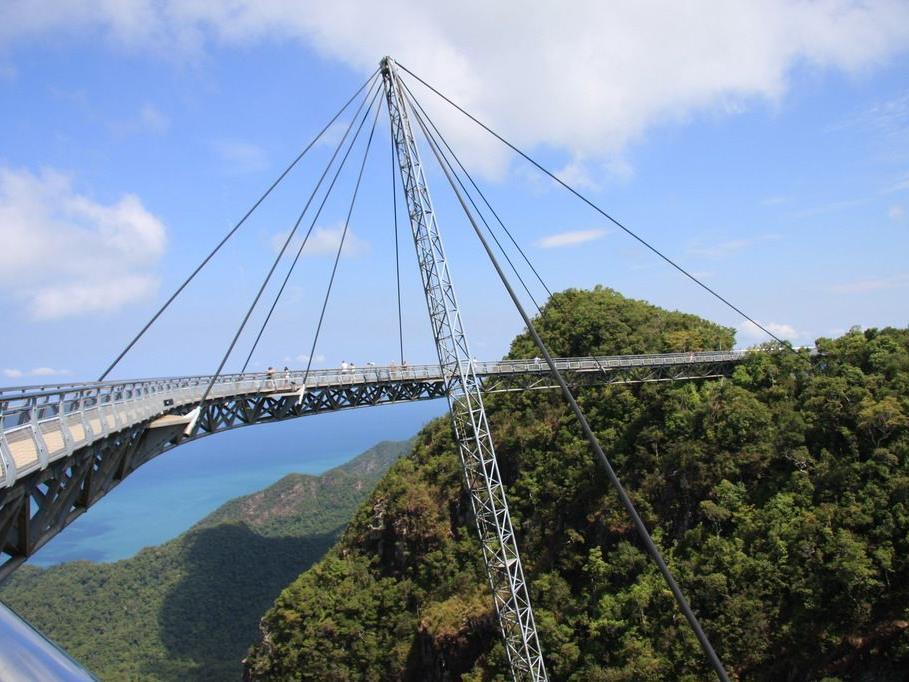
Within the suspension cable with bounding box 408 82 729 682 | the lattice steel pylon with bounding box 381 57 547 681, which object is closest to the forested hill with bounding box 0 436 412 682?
the lattice steel pylon with bounding box 381 57 547 681

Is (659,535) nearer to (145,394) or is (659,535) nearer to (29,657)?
(145,394)

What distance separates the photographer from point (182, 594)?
79812mm

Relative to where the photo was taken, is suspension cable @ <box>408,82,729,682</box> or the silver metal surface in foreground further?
suspension cable @ <box>408,82,729,682</box>

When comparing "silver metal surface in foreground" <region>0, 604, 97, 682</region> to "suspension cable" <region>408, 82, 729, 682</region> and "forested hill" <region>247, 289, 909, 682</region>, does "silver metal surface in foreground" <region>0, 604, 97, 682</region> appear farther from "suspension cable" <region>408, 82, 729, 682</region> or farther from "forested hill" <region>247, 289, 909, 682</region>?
"forested hill" <region>247, 289, 909, 682</region>

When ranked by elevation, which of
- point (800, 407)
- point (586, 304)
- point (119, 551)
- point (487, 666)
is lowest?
point (119, 551)

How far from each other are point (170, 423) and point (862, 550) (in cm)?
2379

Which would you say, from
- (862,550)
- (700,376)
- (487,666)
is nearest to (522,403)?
(700,376)

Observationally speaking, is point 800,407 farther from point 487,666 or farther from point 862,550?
point 487,666

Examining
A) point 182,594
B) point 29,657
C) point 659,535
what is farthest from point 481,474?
point 182,594

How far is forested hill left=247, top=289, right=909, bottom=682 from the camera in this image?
24344 mm

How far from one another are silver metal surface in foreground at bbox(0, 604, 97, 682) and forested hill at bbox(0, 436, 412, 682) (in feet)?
223

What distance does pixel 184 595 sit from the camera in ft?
261

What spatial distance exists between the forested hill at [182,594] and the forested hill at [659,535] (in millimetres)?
28189

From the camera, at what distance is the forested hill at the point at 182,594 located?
218 feet
